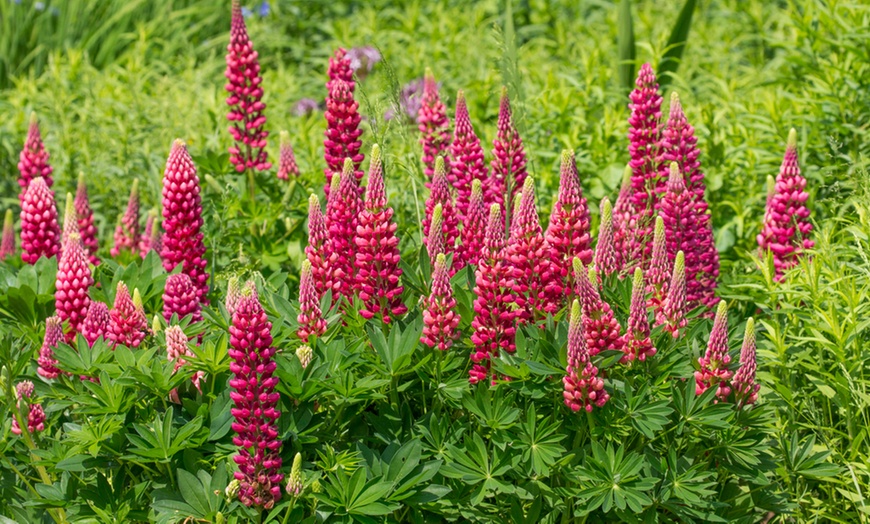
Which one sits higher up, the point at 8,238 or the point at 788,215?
the point at 788,215

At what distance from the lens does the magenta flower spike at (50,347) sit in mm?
3184

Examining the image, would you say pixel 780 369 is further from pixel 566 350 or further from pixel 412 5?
pixel 412 5

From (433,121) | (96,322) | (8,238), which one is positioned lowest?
(96,322)

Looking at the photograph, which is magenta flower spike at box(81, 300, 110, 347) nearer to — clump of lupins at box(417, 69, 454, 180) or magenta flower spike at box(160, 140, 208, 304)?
magenta flower spike at box(160, 140, 208, 304)

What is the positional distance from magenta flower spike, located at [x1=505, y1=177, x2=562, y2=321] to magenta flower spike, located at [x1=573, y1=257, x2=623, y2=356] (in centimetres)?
15

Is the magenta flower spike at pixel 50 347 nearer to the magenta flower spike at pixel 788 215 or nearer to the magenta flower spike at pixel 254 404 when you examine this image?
the magenta flower spike at pixel 254 404

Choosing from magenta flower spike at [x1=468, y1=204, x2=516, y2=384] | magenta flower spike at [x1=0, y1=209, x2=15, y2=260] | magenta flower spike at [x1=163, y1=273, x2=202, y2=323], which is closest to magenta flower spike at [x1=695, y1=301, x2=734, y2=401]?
magenta flower spike at [x1=468, y1=204, x2=516, y2=384]

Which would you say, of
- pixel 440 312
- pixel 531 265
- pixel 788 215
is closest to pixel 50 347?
pixel 440 312

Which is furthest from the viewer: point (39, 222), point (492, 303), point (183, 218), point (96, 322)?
point (39, 222)

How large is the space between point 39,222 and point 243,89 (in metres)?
0.90

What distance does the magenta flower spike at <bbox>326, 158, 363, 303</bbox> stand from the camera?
316 cm

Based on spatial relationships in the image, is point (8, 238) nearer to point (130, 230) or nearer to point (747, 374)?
point (130, 230)

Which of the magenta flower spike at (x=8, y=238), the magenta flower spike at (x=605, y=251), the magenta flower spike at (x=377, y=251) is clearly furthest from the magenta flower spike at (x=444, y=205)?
the magenta flower spike at (x=8, y=238)

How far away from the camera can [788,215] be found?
3760 mm
